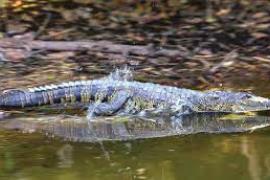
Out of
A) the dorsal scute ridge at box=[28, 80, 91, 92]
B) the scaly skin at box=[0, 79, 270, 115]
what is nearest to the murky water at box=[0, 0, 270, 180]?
the scaly skin at box=[0, 79, 270, 115]

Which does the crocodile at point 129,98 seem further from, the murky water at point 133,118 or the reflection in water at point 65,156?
the reflection in water at point 65,156

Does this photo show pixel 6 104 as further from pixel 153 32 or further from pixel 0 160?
pixel 153 32

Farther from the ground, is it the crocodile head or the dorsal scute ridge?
the dorsal scute ridge

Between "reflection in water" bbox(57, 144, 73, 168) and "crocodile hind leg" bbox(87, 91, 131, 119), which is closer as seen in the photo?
"reflection in water" bbox(57, 144, 73, 168)

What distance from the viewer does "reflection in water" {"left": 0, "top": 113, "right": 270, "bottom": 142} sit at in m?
5.00

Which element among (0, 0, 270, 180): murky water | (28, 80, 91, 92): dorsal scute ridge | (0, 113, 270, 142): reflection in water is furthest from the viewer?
(28, 80, 91, 92): dorsal scute ridge

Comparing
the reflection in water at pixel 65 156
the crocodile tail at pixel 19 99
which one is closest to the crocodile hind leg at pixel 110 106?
the crocodile tail at pixel 19 99

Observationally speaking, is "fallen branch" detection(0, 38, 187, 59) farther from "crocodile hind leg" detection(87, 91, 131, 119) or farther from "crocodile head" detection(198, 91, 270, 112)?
"crocodile head" detection(198, 91, 270, 112)

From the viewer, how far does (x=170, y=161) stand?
13.9ft

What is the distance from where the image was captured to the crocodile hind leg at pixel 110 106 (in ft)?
18.4

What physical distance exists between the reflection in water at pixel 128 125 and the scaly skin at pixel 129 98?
0.11 meters

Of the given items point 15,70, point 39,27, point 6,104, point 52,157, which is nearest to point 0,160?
point 52,157

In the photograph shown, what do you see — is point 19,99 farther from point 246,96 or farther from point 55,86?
point 246,96

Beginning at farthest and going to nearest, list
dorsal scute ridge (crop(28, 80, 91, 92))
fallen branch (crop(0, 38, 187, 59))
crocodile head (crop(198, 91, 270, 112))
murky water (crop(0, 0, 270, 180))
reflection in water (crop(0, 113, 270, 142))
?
fallen branch (crop(0, 38, 187, 59)) < dorsal scute ridge (crop(28, 80, 91, 92)) < crocodile head (crop(198, 91, 270, 112)) < reflection in water (crop(0, 113, 270, 142)) < murky water (crop(0, 0, 270, 180))
